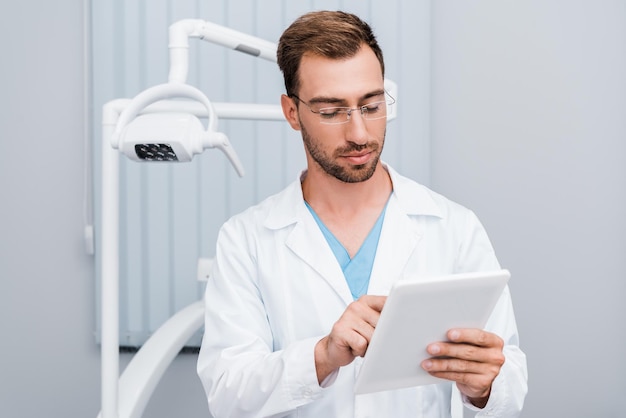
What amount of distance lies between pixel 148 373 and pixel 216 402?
294 millimetres

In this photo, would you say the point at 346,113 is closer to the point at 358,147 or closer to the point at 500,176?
the point at 358,147

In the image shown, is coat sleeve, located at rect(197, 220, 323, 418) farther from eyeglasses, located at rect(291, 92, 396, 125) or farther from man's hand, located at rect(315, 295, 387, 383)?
eyeglasses, located at rect(291, 92, 396, 125)

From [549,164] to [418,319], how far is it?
1240 mm

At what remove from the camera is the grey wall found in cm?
212

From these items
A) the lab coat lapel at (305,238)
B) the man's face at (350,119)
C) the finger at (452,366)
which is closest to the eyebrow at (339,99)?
the man's face at (350,119)

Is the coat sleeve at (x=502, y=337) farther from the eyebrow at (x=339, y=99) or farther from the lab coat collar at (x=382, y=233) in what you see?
the eyebrow at (x=339, y=99)

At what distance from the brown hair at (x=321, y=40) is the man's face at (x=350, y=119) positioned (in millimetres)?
16

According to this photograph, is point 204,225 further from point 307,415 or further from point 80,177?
point 307,415

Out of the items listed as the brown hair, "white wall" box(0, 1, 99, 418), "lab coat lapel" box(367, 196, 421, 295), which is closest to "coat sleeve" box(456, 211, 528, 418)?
"lab coat lapel" box(367, 196, 421, 295)

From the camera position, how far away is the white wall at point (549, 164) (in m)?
2.11

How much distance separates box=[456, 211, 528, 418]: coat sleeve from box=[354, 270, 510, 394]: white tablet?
16cm

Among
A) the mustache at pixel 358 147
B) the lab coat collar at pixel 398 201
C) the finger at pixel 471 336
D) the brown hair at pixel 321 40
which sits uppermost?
the brown hair at pixel 321 40

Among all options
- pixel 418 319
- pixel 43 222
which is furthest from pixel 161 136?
pixel 43 222

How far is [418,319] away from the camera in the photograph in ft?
3.39
